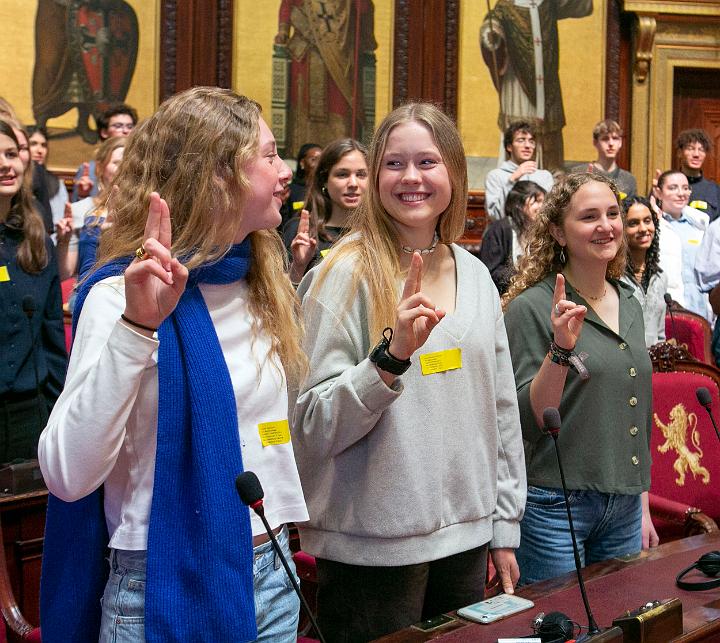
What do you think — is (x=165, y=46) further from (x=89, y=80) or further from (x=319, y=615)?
(x=319, y=615)

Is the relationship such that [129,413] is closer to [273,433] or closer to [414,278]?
[273,433]

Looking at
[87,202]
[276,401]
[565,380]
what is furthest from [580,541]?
[87,202]

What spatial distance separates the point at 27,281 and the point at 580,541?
1.90 m

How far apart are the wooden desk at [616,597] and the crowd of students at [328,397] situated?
0.47 feet

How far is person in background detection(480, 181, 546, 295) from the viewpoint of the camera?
17.6ft

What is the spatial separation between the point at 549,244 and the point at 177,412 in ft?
4.47

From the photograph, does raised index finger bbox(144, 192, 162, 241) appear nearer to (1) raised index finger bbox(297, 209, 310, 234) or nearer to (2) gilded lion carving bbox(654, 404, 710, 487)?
(1) raised index finger bbox(297, 209, 310, 234)

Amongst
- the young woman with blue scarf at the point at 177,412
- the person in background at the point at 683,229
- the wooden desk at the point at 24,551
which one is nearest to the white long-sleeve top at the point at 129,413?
the young woman with blue scarf at the point at 177,412

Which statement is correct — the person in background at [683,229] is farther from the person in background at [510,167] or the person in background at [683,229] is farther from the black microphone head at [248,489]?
the black microphone head at [248,489]

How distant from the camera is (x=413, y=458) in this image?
185cm

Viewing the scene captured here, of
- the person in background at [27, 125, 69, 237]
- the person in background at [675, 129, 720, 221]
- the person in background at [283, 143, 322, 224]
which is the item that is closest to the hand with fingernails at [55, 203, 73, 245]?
the person in background at [27, 125, 69, 237]

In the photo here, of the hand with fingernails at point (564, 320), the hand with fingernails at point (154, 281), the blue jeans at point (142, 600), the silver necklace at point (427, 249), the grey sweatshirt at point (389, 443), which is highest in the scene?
the silver necklace at point (427, 249)

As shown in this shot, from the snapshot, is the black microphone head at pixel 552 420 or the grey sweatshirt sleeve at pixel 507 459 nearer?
the black microphone head at pixel 552 420

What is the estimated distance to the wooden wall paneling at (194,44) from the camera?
7199mm
